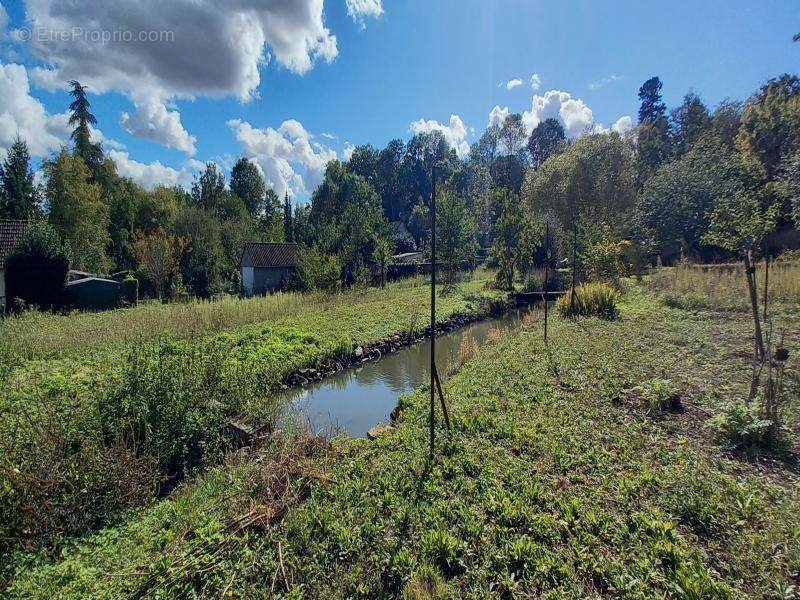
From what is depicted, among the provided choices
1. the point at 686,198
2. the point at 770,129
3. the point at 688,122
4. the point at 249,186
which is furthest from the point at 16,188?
the point at 688,122

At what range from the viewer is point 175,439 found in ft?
15.4

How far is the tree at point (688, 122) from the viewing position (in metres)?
29.7

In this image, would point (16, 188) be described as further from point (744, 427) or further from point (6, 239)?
point (744, 427)

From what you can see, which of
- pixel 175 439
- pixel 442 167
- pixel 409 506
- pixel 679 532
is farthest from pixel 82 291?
pixel 442 167

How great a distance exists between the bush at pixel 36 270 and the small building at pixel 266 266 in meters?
10.1

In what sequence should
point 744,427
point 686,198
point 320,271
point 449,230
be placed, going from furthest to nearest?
point 449,230 < point 320,271 < point 686,198 < point 744,427

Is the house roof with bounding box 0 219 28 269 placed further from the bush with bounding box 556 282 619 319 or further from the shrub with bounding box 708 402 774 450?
the shrub with bounding box 708 402 774 450

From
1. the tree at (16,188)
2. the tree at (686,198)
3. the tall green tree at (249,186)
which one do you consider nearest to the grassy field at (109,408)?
the tree at (686,198)

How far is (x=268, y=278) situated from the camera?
25.6 m

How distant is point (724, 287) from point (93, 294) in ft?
83.1

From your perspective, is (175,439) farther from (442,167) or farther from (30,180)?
(442,167)

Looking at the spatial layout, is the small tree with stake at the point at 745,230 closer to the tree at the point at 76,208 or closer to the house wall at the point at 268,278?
the house wall at the point at 268,278

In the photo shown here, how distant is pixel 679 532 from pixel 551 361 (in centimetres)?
450

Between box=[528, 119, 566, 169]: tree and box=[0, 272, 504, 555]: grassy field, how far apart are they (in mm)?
43676
